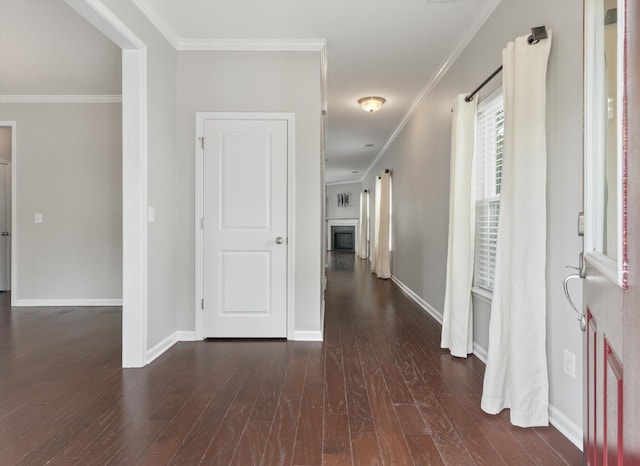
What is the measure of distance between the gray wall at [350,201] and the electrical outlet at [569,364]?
467 inches

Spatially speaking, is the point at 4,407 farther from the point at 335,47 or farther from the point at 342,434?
the point at 335,47

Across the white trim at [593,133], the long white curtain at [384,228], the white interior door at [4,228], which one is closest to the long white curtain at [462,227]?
the white trim at [593,133]

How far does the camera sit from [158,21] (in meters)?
2.84

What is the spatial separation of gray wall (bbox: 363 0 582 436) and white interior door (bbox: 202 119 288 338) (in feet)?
5.56

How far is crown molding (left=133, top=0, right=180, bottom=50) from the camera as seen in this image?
2.65m

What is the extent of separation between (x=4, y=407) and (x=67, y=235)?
313 centimetres

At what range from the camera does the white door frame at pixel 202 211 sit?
10.7ft

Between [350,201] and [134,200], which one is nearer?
[134,200]

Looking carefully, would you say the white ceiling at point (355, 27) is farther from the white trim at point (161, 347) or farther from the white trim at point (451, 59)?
the white trim at point (161, 347)

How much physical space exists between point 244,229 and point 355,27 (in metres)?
1.95

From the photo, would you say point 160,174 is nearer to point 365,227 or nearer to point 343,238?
point 365,227

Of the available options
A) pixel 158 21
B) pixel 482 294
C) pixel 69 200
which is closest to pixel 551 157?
pixel 482 294

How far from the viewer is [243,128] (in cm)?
327

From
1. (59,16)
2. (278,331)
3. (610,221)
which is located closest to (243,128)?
(59,16)
